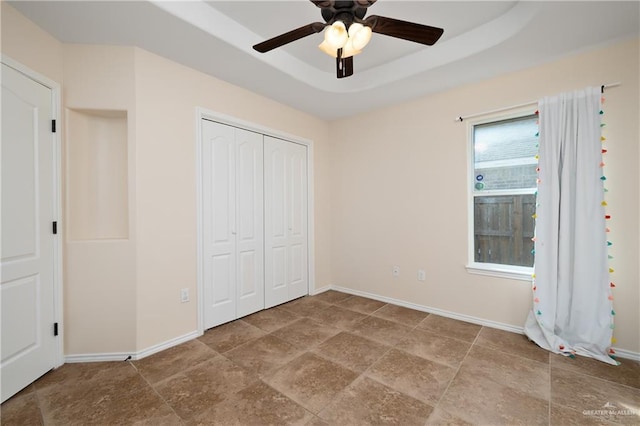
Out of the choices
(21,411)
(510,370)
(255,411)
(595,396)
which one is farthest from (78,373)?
(595,396)

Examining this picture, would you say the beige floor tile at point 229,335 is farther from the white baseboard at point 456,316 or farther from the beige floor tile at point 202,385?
the white baseboard at point 456,316

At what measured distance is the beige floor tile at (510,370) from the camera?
187 cm

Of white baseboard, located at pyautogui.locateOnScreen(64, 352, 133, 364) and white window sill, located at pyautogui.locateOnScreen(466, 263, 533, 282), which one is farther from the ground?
white window sill, located at pyautogui.locateOnScreen(466, 263, 533, 282)

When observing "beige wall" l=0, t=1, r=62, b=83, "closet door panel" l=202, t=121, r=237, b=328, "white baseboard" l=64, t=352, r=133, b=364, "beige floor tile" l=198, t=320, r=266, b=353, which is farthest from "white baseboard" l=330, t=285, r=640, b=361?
"beige wall" l=0, t=1, r=62, b=83

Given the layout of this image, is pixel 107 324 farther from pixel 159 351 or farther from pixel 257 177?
pixel 257 177

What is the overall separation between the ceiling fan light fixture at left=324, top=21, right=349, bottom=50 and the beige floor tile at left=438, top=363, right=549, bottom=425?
7.61 ft

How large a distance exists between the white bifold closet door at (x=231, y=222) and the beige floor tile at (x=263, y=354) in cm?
61

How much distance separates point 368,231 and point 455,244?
45.2 inches

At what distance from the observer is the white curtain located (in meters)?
2.25

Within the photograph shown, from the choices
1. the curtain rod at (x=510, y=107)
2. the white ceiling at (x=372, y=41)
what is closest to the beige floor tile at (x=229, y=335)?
the white ceiling at (x=372, y=41)

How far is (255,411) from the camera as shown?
1669 millimetres

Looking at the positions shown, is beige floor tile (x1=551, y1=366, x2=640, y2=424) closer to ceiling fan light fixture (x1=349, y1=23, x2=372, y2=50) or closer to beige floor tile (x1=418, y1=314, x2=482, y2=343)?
beige floor tile (x1=418, y1=314, x2=482, y2=343)

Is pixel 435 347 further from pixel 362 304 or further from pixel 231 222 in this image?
pixel 231 222

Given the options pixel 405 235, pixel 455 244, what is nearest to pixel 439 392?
pixel 455 244
